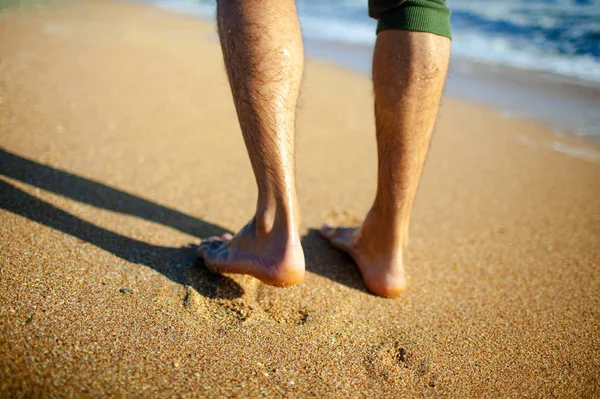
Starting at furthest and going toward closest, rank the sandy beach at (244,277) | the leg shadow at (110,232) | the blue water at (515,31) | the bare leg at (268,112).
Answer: the blue water at (515,31) → the leg shadow at (110,232) → the bare leg at (268,112) → the sandy beach at (244,277)

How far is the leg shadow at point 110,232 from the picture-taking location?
1279mm

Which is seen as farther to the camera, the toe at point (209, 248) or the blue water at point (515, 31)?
the blue water at point (515, 31)

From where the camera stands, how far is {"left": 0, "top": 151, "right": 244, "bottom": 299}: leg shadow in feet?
4.20

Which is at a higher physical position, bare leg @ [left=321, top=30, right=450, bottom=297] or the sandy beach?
bare leg @ [left=321, top=30, right=450, bottom=297]

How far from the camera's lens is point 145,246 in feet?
4.54

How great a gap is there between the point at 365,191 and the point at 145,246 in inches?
44.5

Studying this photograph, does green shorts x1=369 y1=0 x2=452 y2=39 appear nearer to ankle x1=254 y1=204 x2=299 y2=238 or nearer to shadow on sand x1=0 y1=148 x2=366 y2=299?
ankle x1=254 y1=204 x2=299 y2=238

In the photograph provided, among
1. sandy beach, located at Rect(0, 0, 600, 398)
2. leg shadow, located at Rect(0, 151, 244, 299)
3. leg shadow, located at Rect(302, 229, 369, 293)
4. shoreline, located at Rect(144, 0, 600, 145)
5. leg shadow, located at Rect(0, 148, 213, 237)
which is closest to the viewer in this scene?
sandy beach, located at Rect(0, 0, 600, 398)

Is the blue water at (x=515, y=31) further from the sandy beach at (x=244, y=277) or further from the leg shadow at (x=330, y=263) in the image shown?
the leg shadow at (x=330, y=263)

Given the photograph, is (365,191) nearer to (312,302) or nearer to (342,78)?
(312,302)

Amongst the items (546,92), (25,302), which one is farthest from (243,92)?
(546,92)

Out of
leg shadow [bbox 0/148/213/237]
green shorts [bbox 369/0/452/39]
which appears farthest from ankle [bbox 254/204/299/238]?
green shorts [bbox 369/0/452/39]

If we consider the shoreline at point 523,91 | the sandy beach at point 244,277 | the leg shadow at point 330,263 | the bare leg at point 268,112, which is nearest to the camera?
the sandy beach at point 244,277

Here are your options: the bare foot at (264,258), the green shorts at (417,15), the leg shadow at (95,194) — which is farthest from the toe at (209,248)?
the green shorts at (417,15)
